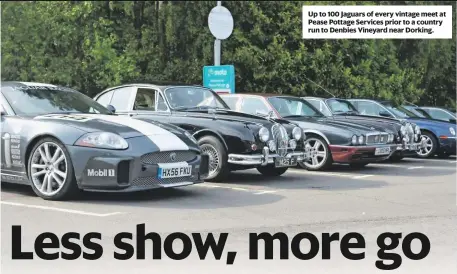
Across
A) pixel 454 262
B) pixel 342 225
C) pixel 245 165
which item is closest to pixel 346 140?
pixel 245 165

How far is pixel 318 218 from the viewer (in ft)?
23.4

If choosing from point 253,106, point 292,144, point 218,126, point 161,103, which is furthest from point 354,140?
point 161,103

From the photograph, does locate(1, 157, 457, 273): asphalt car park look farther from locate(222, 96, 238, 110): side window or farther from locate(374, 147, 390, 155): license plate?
locate(222, 96, 238, 110): side window

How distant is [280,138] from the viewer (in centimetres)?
1023

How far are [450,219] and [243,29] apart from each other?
1673 cm

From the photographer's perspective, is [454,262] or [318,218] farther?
[318,218]

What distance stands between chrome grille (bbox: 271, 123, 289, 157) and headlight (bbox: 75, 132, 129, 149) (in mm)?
2995

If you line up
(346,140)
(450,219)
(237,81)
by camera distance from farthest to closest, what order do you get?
(237,81), (346,140), (450,219)

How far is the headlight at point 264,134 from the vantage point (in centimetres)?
995

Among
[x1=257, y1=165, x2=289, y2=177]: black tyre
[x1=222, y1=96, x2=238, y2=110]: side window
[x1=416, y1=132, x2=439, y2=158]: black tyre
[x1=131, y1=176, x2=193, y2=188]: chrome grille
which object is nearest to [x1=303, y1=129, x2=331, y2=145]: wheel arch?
[x1=257, y1=165, x2=289, y2=177]: black tyre

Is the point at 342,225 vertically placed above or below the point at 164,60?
below

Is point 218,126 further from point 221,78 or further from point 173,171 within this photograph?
point 221,78

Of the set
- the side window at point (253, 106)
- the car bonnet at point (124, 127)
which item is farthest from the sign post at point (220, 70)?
the car bonnet at point (124, 127)

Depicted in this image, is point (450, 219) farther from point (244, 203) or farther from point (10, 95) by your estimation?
point (10, 95)
